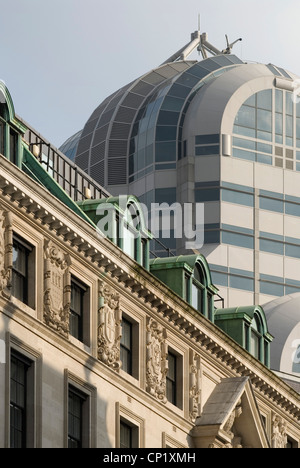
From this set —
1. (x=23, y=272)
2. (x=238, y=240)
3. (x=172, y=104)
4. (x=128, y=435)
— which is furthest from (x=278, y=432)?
(x=172, y=104)

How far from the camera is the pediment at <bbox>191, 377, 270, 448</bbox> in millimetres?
63594

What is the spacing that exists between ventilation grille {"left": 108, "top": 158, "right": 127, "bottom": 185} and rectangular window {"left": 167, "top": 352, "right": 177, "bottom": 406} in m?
68.2

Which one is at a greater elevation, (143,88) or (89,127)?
(143,88)

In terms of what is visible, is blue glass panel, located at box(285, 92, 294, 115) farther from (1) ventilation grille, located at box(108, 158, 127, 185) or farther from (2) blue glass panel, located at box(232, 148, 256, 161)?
(1) ventilation grille, located at box(108, 158, 127, 185)

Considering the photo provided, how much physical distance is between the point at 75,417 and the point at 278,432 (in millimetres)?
19080

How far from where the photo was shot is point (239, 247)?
412 ft

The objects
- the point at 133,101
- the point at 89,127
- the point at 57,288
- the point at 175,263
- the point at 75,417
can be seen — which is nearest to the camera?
the point at 57,288

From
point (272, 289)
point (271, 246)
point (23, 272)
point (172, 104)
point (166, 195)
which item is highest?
point (172, 104)

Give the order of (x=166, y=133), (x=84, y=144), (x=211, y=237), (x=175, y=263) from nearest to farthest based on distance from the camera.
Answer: (x=175, y=263)
(x=211, y=237)
(x=166, y=133)
(x=84, y=144)

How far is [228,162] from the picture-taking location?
416 feet

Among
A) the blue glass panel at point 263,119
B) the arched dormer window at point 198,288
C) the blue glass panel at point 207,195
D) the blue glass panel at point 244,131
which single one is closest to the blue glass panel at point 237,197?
the blue glass panel at point 207,195

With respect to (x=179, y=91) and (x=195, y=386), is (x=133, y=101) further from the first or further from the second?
(x=195, y=386)

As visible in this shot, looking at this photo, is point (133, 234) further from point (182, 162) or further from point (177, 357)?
point (182, 162)

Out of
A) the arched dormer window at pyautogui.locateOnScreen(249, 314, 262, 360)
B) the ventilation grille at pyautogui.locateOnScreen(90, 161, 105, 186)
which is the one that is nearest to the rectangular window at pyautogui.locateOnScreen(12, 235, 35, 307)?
the arched dormer window at pyautogui.locateOnScreen(249, 314, 262, 360)
